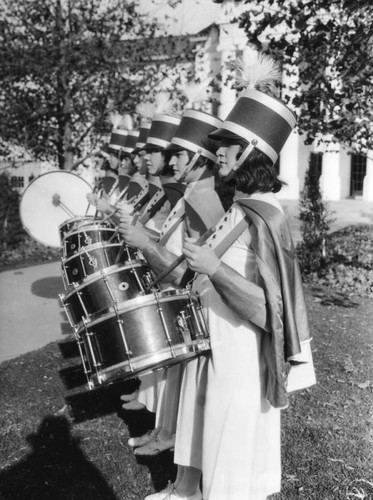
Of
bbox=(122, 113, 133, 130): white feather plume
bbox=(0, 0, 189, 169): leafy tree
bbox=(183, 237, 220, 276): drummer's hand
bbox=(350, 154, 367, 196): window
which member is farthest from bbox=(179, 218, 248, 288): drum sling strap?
bbox=(350, 154, 367, 196): window

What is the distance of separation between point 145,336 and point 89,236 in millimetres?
1955

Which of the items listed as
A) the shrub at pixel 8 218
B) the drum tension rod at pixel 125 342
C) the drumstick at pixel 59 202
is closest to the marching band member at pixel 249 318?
the drum tension rod at pixel 125 342

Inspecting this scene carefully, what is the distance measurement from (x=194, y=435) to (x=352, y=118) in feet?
15.2

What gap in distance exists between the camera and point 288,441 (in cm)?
435

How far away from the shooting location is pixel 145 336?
113 inches

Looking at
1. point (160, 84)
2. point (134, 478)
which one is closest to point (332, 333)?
point (134, 478)

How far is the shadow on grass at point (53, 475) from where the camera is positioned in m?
3.78

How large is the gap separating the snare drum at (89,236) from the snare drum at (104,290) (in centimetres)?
107

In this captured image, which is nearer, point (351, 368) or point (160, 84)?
point (351, 368)

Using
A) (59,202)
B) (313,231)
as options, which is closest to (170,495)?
(59,202)

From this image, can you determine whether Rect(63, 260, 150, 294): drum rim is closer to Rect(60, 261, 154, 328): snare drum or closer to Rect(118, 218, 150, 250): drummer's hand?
Rect(60, 261, 154, 328): snare drum

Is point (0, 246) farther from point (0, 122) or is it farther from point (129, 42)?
point (129, 42)

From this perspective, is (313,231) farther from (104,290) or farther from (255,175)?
(255,175)

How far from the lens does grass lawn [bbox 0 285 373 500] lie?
151 inches
